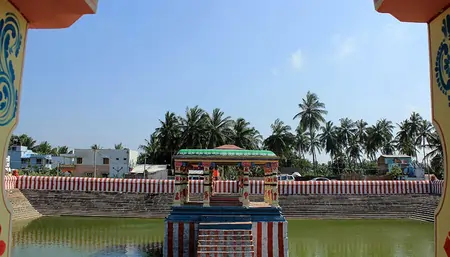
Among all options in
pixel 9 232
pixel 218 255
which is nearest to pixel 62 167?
pixel 218 255

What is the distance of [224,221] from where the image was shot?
823cm

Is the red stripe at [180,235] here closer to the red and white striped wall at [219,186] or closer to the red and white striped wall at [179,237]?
the red and white striped wall at [179,237]

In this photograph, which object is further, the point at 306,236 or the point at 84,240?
the point at 306,236

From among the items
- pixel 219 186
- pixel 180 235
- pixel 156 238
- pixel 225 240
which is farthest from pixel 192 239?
pixel 219 186

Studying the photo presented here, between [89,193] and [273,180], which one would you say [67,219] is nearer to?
[89,193]

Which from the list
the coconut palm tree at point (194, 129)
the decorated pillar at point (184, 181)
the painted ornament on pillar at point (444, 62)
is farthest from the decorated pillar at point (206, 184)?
the coconut palm tree at point (194, 129)

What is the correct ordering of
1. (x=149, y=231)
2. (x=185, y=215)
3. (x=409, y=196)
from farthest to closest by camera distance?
(x=409, y=196) < (x=149, y=231) < (x=185, y=215)

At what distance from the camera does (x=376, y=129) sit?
39.1 m

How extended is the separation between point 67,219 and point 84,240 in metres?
4.62

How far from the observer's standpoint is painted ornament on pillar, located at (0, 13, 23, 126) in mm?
1875

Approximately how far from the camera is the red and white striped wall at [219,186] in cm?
1705

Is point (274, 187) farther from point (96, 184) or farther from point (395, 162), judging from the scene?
point (395, 162)

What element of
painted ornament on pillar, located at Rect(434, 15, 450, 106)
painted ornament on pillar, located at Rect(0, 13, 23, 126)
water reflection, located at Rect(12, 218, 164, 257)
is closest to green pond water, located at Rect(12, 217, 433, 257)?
water reflection, located at Rect(12, 218, 164, 257)

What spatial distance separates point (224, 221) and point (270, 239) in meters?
1.01
